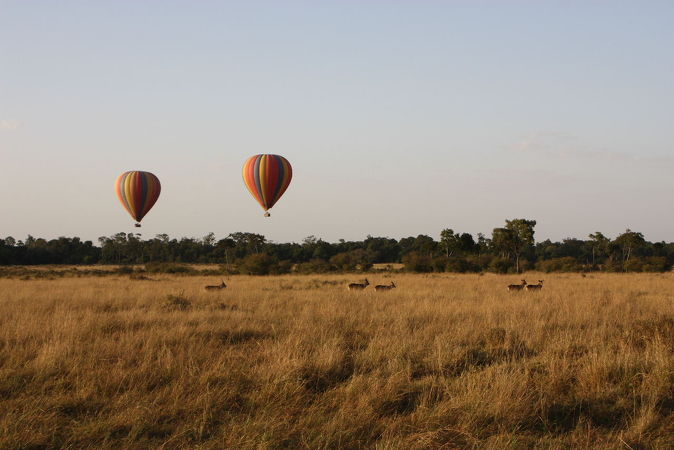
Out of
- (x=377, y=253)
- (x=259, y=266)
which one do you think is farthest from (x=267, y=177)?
(x=377, y=253)

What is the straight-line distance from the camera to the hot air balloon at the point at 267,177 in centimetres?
2647

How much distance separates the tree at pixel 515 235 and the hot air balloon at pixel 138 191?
133ft

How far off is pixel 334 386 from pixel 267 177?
19809 millimetres

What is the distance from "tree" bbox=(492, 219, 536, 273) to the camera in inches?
2356

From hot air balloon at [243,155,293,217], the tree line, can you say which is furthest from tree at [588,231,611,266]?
hot air balloon at [243,155,293,217]

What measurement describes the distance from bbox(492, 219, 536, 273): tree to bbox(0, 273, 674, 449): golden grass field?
50.2 m

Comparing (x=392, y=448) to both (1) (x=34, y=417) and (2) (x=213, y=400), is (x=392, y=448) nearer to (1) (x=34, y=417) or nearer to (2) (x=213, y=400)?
(2) (x=213, y=400)

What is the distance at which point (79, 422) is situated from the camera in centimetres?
584

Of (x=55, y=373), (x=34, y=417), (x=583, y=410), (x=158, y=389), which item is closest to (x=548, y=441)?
(x=583, y=410)

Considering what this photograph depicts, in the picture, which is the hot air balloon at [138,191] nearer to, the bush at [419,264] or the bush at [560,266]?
the bush at [419,264]

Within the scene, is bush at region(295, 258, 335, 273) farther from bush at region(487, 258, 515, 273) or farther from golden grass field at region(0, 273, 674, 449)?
golden grass field at region(0, 273, 674, 449)

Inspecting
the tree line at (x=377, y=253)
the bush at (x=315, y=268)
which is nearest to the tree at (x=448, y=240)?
the tree line at (x=377, y=253)

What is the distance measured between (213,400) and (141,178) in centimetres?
2678

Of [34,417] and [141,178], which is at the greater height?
[141,178]
